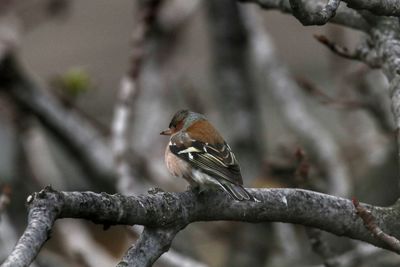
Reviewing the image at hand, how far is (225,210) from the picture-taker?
3.25 meters

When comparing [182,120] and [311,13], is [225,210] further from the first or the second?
[182,120]

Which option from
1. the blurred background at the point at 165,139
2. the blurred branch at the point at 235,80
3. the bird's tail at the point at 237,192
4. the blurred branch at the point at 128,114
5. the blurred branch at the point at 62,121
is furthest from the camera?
the blurred branch at the point at 235,80

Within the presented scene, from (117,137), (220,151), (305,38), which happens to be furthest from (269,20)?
(220,151)

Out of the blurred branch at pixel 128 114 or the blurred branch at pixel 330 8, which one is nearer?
the blurred branch at pixel 330 8

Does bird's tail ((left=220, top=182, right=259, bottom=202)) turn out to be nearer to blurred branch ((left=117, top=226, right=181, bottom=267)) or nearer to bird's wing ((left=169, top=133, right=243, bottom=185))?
bird's wing ((left=169, top=133, right=243, bottom=185))

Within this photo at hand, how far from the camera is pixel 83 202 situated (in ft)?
8.63

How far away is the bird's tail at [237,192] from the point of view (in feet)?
10.5

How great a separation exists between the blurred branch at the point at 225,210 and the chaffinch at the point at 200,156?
172mm

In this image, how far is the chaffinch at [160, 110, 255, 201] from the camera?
151 inches

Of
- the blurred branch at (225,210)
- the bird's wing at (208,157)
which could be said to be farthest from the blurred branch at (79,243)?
the blurred branch at (225,210)

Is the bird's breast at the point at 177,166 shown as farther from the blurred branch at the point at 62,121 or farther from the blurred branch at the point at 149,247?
the blurred branch at the point at 62,121

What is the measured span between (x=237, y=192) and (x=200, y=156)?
97 centimetres

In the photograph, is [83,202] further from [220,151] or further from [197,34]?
[197,34]

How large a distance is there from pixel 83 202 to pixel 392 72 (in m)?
1.59
